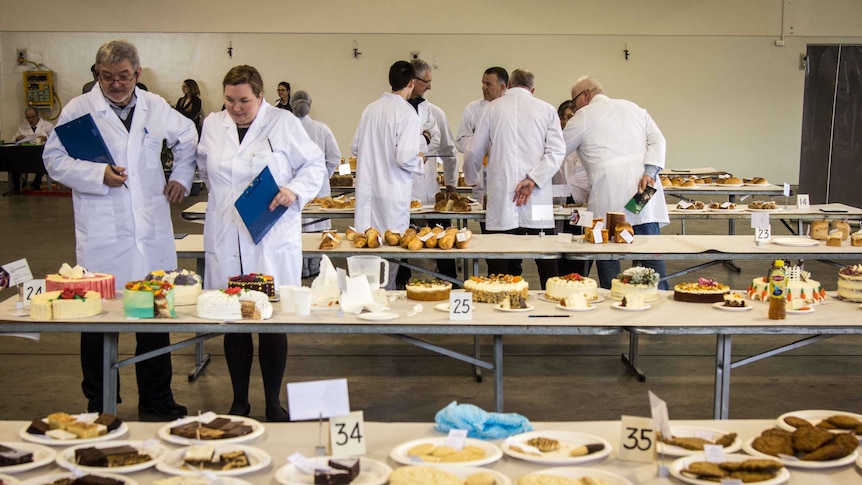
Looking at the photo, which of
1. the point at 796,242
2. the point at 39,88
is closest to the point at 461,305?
the point at 796,242

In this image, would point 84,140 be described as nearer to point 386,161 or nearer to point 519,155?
point 386,161

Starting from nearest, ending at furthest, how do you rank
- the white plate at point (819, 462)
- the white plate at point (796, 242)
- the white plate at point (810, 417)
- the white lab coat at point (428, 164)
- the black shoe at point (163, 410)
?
the white plate at point (819, 462) → the white plate at point (810, 417) → the black shoe at point (163, 410) → the white plate at point (796, 242) → the white lab coat at point (428, 164)

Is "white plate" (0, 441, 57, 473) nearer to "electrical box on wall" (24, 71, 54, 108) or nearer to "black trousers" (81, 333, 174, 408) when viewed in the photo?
"black trousers" (81, 333, 174, 408)

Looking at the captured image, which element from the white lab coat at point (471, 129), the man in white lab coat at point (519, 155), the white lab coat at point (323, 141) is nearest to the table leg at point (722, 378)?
the man in white lab coat at point (519, 155)

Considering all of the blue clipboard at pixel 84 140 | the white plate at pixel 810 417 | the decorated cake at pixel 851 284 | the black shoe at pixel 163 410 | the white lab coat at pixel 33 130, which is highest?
the white lab coat at pixel 33 130

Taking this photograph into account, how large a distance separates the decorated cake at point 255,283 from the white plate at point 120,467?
1.24m

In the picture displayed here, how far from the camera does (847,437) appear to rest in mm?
2248

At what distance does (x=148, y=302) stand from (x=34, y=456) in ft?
3.77

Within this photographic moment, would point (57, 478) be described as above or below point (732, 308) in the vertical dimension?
below

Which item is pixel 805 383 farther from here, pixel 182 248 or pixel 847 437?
pixel 182 248

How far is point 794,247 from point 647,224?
1.04 meters

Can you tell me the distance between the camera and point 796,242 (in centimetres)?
508

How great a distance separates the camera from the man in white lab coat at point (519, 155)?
579 centimetres

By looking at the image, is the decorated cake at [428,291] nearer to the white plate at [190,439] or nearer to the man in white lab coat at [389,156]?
the white plate at [190,439]
